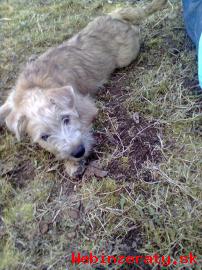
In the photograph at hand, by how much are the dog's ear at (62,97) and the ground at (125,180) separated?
2.06 ft

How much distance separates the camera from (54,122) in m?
4.01

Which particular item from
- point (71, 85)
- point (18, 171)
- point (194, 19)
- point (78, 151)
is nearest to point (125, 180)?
point (78, 151)

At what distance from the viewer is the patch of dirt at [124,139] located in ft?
13.4

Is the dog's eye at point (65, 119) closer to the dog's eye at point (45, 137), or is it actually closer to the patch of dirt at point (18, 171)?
the dog's eye at point (45, 137)

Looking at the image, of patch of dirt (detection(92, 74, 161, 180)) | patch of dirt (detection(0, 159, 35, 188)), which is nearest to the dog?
patch of dirt (detection(92, 74, 161, 180))

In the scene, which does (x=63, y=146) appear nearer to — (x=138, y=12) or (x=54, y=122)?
(x=54, y=122)

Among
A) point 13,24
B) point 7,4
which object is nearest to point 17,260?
point 13,24

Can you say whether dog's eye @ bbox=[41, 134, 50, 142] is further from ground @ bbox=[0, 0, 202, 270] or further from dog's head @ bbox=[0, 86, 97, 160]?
ground @ bbox=[0, 0, 202, 270]

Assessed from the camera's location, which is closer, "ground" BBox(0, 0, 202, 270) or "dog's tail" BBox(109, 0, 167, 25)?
"ground" BBox(0, 0, 202, 270)

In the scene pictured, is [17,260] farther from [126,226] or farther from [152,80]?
[152,80]

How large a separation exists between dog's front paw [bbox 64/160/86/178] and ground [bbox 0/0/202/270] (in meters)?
0.08

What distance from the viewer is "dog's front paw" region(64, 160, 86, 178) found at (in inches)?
163

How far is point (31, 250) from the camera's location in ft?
11.5

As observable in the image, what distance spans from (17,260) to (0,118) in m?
2.00
